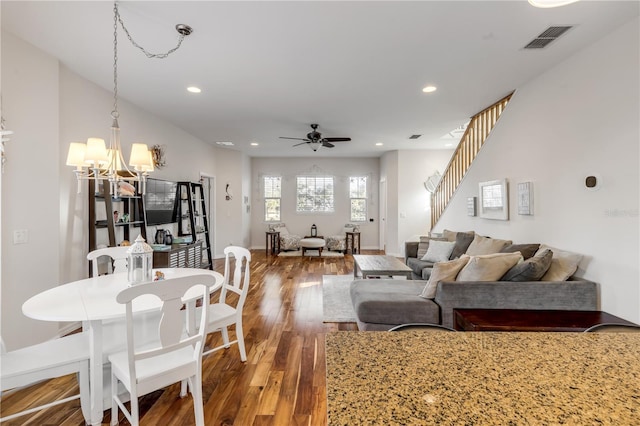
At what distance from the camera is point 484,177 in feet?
15.0

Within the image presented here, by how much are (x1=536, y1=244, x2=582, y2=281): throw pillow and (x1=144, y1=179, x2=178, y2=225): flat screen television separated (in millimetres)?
4923

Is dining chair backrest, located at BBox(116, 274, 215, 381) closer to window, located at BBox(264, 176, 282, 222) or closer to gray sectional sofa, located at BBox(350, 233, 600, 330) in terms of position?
gray sectional sofa, located at BBox(350, 233, 600, 330)

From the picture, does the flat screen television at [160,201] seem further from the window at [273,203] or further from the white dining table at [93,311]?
the window at [273,203]

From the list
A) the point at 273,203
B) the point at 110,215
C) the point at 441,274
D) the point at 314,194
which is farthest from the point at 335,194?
the point at 441,274

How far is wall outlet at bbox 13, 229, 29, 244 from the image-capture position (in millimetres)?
2570

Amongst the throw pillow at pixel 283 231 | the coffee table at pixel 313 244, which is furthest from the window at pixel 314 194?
the coffee table at pixel 313 244

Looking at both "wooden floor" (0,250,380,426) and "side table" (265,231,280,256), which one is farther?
"side table" (265,231,280,256)

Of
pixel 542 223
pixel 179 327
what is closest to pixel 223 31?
pixel 179 327

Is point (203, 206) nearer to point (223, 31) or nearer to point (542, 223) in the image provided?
point (223, 31)

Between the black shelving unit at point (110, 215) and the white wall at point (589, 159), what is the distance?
4448 mm

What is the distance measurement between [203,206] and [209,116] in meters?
2.09

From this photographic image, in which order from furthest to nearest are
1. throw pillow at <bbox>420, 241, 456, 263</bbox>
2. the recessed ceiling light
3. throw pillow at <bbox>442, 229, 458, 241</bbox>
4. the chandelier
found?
throw pillow at <bbox>442, 229, 458, 241</bbox>
throw pillow at <bbox>420, 241, 456, 263</bbox>
the chandelier
the recessed ceiling light

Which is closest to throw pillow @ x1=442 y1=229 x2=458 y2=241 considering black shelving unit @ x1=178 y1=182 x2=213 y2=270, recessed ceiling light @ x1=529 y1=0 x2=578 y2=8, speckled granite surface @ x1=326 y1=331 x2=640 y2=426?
recessed ceiling light @ x1=529 y1=0 x2=578 y2=8

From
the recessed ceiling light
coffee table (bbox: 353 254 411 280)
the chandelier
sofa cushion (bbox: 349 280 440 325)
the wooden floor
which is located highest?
the recessed ceiling light
